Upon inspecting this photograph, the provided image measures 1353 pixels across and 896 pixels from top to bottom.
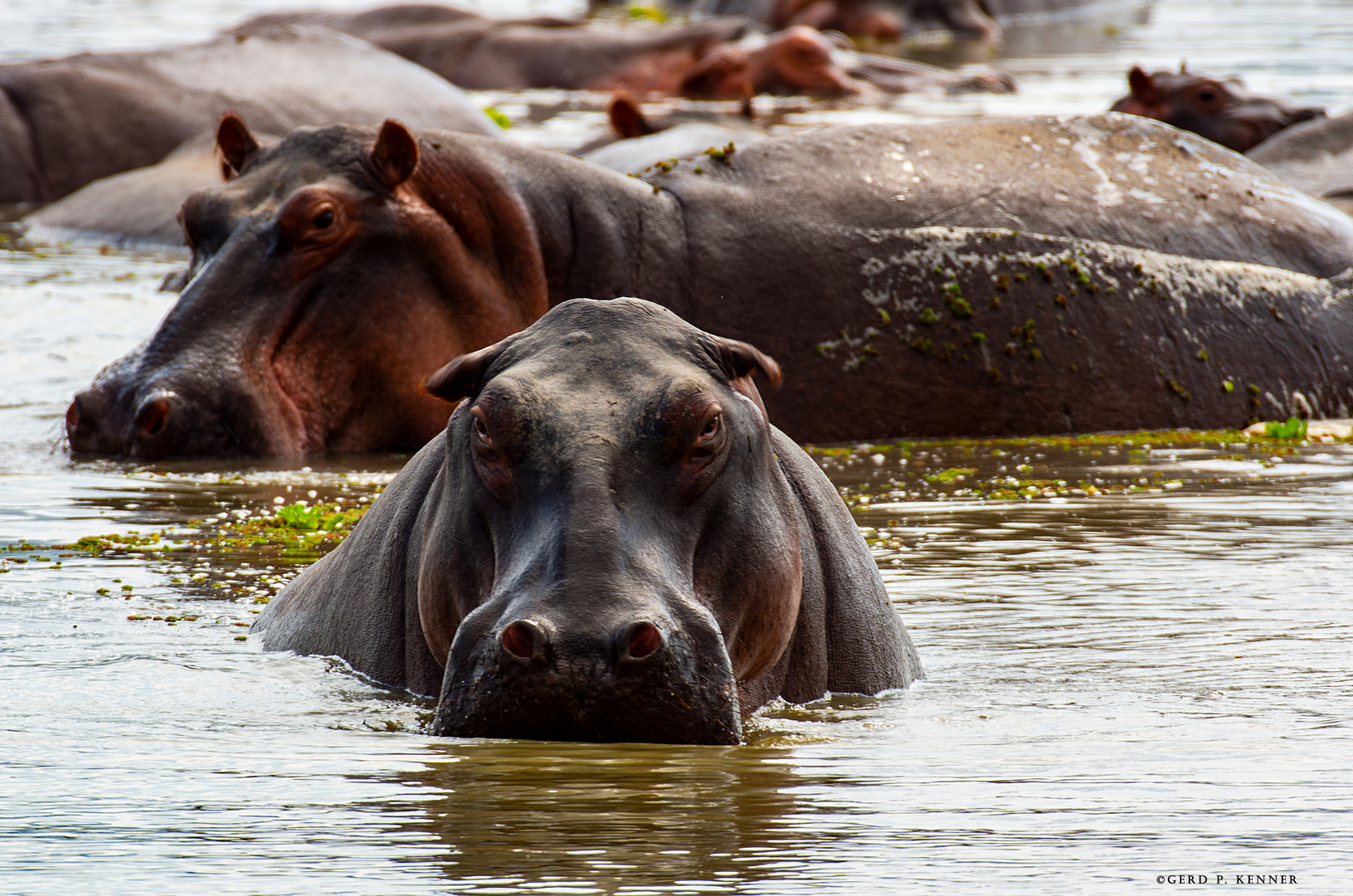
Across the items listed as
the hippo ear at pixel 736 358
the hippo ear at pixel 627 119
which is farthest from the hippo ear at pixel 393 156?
the hippo ear at pixel 627 119

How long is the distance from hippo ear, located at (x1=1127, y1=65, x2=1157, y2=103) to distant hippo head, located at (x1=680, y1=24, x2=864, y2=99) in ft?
27.4

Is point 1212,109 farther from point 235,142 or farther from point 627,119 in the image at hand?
point 235,142

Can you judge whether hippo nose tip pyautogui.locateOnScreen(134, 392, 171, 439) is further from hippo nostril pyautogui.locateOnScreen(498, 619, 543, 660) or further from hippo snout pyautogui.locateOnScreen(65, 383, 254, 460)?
hippo nostril pyautogui.locateOnScreen(498, 619, 543, 660)

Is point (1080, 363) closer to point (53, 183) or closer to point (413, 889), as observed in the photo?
point (413, 889)

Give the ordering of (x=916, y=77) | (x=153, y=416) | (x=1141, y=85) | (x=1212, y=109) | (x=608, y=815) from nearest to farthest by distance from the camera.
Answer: (x=608, y=815) → (x=153, y=416) → (x=1141, y=85) → (x=1212, y=109) → (x=916, y=77)

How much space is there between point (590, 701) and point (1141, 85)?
36.0 feet

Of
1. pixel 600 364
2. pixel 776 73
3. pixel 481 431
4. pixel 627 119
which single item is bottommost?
pixel 776 73

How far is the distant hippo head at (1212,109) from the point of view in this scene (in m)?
14.0

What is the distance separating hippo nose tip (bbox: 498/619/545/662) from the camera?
3654mm

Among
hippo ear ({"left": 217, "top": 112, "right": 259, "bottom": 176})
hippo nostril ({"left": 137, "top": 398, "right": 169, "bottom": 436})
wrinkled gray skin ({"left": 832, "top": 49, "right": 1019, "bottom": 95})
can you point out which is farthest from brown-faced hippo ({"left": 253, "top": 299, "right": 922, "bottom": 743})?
wrinkled gray skin ({"left": 832, "top": 49, "right": 1019, "bottom": 95})

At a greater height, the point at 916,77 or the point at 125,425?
the point at 916,77

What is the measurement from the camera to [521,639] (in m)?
3.67

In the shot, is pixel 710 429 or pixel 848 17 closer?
pixel 710 429

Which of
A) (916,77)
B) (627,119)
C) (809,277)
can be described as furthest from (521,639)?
(916,77)
